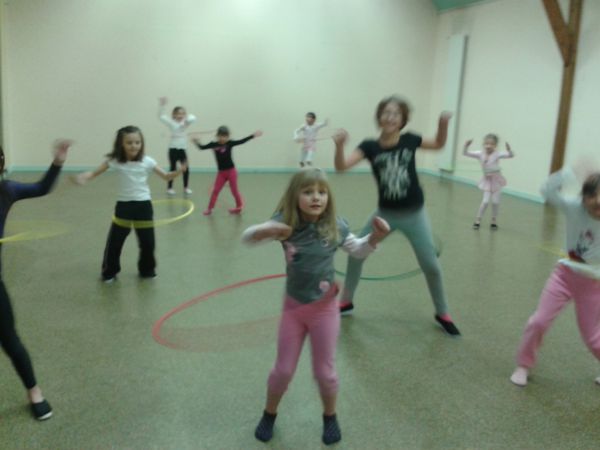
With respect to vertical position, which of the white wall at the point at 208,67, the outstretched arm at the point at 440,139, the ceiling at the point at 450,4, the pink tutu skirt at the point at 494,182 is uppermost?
the ceiling at the point at 450,4

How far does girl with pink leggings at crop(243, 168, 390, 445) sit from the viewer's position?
2.30m

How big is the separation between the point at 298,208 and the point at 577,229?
5.01 ft

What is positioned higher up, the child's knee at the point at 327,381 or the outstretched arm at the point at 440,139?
the outstretched arm at the point at 440,139

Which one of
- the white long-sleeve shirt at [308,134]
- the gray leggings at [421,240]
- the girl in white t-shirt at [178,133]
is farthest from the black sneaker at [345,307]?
the white long-sleeve shirt at [308,134]

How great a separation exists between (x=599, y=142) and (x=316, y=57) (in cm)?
586

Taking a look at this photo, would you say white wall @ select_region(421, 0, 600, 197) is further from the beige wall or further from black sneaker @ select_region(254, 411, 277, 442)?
black sneaker @ select_region(254, 411, 277, 442)

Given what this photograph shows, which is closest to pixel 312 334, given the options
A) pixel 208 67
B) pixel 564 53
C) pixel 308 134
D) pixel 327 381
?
pixel 327 381

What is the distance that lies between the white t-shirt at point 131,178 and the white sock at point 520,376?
10.1 feet

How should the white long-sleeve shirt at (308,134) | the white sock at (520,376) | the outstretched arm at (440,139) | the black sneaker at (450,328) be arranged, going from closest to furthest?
the white sock at (520,376) → the outstretched arm at (440,139) → the black sneaker at (450,328) → the white long-sleeve shirt at (308,134)

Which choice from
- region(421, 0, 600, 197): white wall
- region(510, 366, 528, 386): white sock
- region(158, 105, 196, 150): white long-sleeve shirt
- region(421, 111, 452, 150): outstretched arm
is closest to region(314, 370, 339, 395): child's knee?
region(510, 366, 528, 386): white sock

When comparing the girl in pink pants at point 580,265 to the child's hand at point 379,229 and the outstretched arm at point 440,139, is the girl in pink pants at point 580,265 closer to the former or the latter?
Result: the outstretched arm at point 440,139

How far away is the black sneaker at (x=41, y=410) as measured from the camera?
262 centimetres

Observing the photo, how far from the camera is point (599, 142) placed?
8.12 m

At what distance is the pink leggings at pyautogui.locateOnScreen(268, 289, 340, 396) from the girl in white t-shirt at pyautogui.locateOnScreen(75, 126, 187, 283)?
2.45 metres
